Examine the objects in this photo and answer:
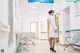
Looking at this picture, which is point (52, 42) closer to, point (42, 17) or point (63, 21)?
point (63, 21)

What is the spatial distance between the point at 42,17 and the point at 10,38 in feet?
51.4

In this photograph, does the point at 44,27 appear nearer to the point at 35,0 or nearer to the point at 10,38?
the point at 35,0

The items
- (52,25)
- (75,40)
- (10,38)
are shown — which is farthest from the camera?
(75,40)

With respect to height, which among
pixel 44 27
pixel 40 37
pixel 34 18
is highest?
pixel 34 18

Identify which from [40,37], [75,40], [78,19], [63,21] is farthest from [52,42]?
[40,37]

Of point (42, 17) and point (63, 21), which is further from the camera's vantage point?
point (42, 17)

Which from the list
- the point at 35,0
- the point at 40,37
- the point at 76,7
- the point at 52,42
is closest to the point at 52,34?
the point at 52,42

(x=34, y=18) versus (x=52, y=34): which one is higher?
(x=34, y=18)

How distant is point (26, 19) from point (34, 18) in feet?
3.59

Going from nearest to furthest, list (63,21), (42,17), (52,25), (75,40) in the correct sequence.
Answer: (52,25) → (75,40) → (63,21) → (42,17)

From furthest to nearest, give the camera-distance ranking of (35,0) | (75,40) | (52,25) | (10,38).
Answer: (35,0) → (75,40) → (52,25) → (10,38)

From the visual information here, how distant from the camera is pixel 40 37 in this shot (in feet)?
64.3

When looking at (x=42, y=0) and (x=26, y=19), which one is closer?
(x=42, y=0)

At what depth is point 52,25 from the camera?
6531 mm
